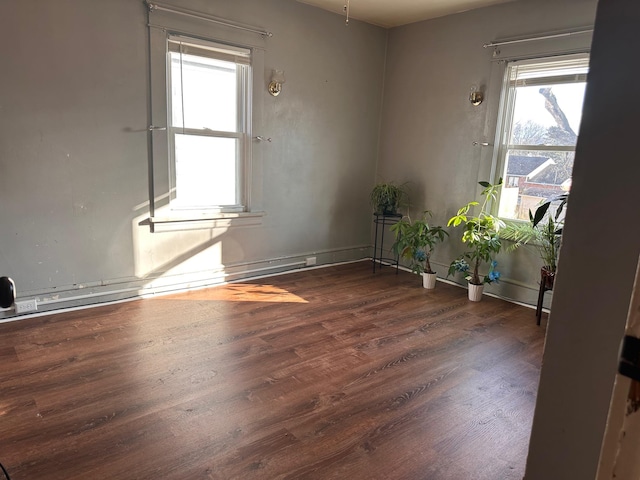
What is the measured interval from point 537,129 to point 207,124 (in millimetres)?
2891

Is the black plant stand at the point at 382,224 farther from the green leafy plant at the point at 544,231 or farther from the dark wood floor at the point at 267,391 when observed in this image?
the dark wood floor at the point at 267,391

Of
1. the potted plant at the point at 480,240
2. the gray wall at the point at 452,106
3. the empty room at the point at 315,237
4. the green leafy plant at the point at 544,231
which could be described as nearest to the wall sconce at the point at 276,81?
the empty room at the point at 315,237

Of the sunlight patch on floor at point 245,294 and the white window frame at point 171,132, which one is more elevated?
the white window frame at point 171,132

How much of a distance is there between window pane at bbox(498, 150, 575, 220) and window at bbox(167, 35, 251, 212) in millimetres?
2453

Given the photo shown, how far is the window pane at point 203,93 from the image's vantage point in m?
3.63

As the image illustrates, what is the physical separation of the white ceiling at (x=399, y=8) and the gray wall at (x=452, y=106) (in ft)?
0.31

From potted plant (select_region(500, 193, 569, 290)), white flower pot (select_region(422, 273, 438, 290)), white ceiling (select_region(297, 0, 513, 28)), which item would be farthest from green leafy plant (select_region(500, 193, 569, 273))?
white ceiling (select_region(297, 0, 513, 28))

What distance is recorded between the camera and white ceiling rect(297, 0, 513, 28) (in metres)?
4.02

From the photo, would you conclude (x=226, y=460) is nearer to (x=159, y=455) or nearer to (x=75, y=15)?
(x=159, y=455)

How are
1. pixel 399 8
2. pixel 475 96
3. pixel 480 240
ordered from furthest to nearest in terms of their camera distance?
pixel 399 8
pixel 475 96
pixel 480 240

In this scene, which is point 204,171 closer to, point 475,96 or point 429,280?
point 429,280

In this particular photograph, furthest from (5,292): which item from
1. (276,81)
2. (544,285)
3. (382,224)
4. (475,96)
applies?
(382,224)

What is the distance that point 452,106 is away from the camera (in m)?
4.36

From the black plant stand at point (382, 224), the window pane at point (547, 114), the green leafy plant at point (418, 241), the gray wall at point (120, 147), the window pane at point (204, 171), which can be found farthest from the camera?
the black plant stand at point (382, 224)
